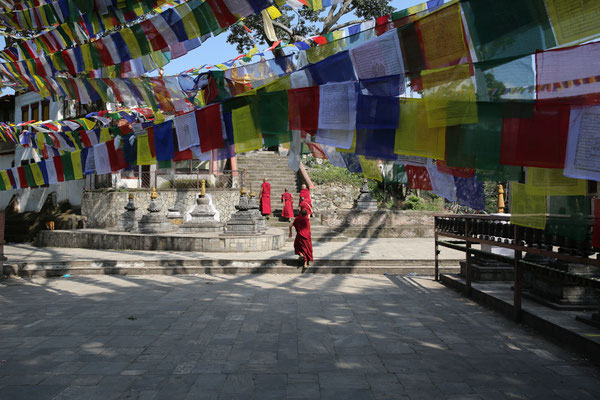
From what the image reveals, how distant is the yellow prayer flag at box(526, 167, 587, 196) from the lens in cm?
341

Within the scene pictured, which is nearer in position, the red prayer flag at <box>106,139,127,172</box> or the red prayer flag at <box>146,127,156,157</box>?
the red prayer flag at <box>146,127,156,157</box>

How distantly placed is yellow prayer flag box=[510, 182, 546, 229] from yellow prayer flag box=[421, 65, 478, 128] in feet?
3.40

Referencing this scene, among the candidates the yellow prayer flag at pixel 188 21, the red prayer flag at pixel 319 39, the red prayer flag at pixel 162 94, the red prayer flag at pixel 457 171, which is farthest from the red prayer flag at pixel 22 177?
the red prayer flag at pixel 457 171

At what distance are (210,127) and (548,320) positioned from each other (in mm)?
4762

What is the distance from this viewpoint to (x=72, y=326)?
18.1 ft

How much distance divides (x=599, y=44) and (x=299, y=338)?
4.19 meters

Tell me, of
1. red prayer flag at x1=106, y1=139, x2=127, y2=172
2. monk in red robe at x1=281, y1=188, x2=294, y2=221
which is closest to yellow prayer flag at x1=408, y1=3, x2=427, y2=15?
red prayer flag at x1=106, y1=139, x2=127, y2=172

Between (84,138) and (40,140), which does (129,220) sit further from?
(84,138)

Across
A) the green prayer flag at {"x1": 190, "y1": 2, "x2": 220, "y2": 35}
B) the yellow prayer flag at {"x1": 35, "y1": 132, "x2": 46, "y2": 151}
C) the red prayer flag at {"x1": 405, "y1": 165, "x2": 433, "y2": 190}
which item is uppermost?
the green prayer flag at {"x1": 190, "y1": 2, "x2": 220, "y2": 35}

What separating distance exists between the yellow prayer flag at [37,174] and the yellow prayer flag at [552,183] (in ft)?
24.4

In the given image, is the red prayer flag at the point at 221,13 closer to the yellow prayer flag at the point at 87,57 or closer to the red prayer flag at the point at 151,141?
the red prayer flag at the point at 151,141

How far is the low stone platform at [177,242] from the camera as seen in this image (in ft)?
42.1

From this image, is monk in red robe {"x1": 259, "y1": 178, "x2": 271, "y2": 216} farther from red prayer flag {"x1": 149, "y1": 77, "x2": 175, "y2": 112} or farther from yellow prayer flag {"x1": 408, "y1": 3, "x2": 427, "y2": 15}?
yellow prayer flag {"x1": 408, "y1": 3, "x2": 427, "y2": 15}

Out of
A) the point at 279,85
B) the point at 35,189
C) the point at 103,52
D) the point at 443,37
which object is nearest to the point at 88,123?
the point at 103,52
